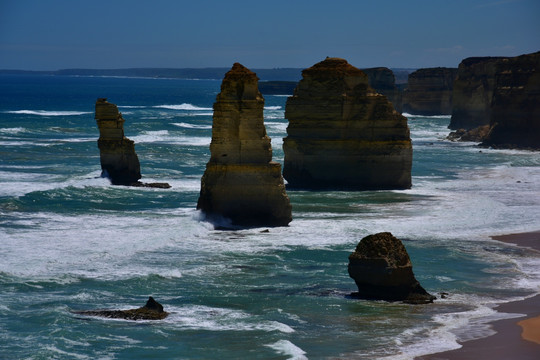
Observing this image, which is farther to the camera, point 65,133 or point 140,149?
point 65,133

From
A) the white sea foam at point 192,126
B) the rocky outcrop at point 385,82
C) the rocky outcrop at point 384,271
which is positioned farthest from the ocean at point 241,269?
the rocky outcrop at point 385,82

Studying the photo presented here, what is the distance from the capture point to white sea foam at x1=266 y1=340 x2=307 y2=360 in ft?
51.8

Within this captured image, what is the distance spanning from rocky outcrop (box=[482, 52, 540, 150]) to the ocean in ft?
70.8

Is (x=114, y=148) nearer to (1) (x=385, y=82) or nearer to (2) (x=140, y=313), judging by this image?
(2) (x=140, y=313)

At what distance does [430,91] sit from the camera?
4439 inches

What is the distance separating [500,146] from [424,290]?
154 feet

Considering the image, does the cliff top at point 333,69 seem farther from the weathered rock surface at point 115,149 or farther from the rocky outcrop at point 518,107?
the rocky outcrop at point 518,107

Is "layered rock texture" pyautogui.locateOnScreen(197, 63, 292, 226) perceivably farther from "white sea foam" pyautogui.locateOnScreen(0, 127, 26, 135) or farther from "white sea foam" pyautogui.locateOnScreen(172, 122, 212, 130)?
"white sea foam" pyautogui.locateOnScreen(172, 122, 212, 130)

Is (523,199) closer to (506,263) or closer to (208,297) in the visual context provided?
(506,263)

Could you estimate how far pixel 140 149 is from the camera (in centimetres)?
6038

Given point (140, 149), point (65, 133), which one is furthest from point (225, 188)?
point (65, 133)

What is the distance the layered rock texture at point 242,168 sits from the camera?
94.0 feet

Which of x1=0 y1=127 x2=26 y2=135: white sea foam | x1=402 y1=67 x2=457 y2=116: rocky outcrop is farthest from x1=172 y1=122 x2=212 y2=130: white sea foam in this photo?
x1=402 y1=67 x2=457 y2=116: rocky outcrop

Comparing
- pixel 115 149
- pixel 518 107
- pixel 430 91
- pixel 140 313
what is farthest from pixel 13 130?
pixel 140 313
